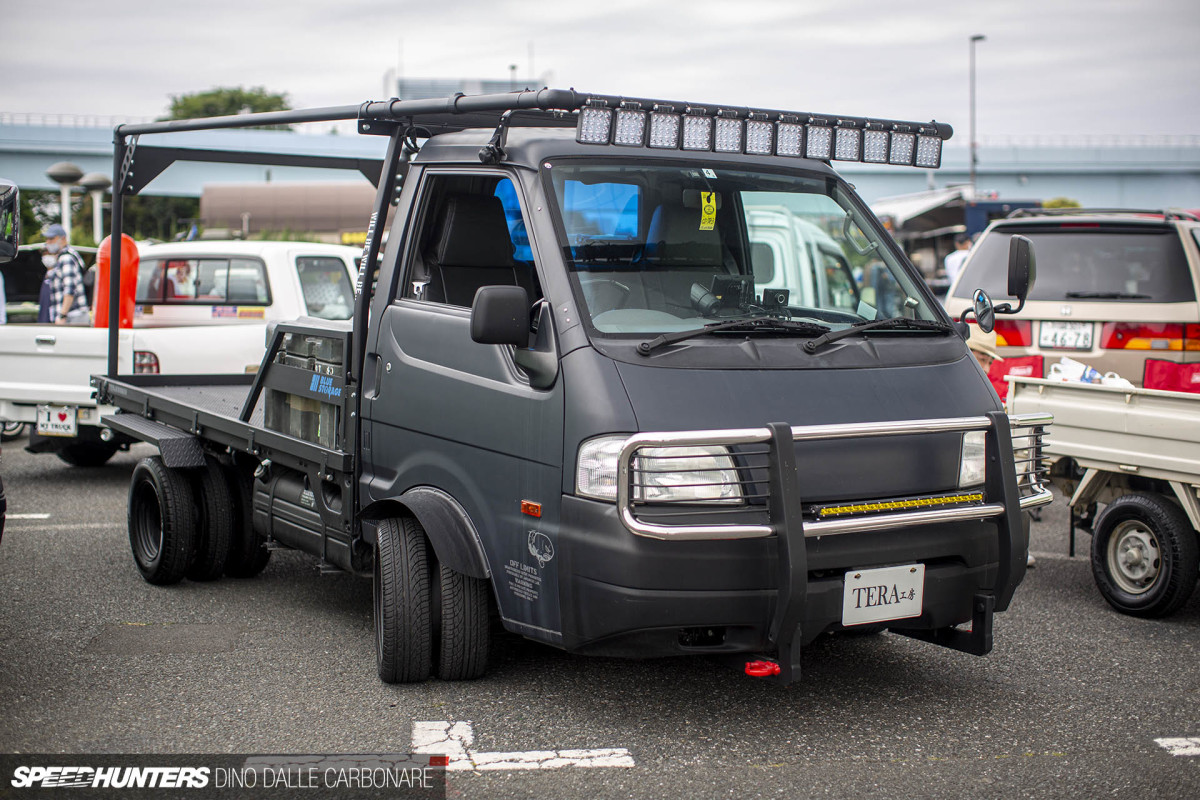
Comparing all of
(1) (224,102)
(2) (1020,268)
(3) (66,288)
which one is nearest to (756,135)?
(2) (1020,268)

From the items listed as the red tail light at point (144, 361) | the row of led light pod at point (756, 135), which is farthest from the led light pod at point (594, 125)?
the red tail light at point (144, 361)

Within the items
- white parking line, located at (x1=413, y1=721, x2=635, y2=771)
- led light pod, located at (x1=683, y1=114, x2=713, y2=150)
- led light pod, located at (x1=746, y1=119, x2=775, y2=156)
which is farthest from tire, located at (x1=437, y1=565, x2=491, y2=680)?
led light pod, located at (x1=746, y1=119, x2=775, y2=156)

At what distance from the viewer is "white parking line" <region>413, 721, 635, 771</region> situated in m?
4.00

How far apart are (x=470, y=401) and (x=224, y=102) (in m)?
79.0

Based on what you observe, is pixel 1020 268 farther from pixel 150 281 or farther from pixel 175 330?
pixel 150 281

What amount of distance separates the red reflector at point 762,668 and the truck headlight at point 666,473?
593 millimetres

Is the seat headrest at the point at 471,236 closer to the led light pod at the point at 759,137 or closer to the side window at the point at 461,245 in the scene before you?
the side window at the point at 461,245

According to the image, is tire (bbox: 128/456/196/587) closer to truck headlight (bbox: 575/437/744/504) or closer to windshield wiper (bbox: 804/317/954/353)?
truck headlight (bbox: 575/437/744/504)

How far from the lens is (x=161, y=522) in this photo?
6.32 metres

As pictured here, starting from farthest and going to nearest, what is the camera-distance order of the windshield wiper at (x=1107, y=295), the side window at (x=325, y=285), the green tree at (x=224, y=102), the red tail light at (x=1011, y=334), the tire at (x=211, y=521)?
1. the green tree at (x=224, y=102)
2. the side window at (x=325, y=285)
3. the red tail light at (x=1011, y=334)
4. the windshield wiper at (x=1107, y=295)
5. the tire at (x=211, y=521)

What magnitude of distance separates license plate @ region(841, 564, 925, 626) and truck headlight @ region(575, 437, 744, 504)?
Result: 0.53 metres

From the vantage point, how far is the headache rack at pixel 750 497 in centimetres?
378

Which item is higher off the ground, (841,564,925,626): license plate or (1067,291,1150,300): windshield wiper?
(1067,291,1150,300): windshield wiper

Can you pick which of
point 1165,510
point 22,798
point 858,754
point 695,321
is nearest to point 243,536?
point 22,798
